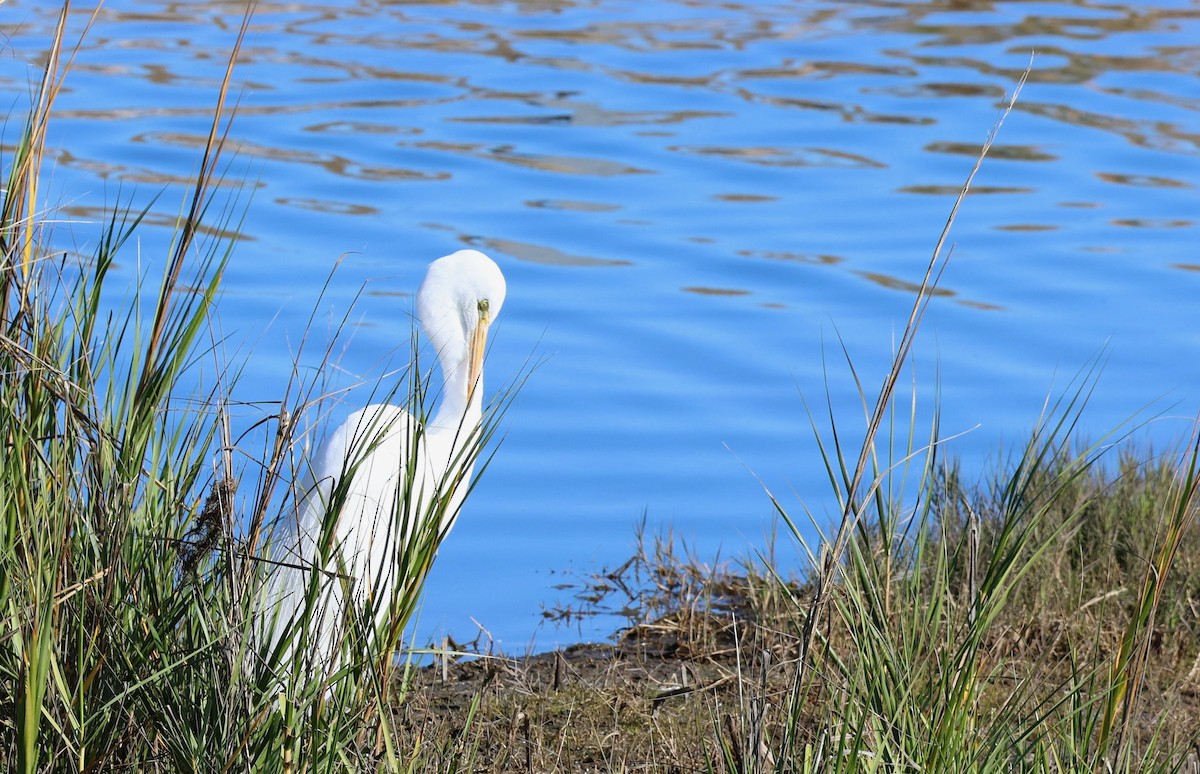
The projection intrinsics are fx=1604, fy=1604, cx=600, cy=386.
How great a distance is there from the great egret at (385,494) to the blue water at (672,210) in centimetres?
28

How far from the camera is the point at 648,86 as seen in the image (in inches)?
470

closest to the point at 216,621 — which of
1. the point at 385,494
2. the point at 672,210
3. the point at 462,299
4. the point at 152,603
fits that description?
the point at 152,603

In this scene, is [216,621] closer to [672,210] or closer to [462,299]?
[462,299]

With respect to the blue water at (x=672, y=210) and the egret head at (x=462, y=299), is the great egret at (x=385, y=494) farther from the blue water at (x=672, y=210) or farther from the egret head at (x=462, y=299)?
the blue water at (x=672, y=210)

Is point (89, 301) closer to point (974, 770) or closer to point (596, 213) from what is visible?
point (974, 770)

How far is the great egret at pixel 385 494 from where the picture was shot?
2.31 meters

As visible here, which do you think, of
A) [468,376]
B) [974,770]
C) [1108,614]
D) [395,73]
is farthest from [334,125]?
[974,770]

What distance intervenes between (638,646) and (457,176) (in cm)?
587

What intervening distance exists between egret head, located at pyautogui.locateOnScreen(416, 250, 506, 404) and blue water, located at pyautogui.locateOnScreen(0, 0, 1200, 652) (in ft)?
1.05

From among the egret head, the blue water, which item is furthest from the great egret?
the blue water

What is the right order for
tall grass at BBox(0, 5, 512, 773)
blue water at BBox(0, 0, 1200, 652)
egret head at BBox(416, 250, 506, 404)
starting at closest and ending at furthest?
tall grass at BBox(0, 5, 512, 773) → egret head at BBox(416, 250, 506, 404) → blue water at BBox(0, 0, 1200, 652)

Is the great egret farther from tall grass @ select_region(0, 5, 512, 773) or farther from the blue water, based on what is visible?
the blue water

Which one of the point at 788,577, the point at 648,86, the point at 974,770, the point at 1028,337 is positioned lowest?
the point at 974,770

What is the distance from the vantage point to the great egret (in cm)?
231
